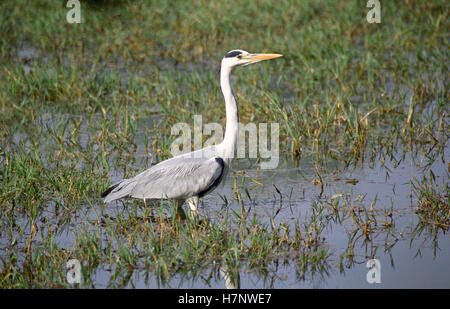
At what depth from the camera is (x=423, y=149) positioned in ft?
25.6

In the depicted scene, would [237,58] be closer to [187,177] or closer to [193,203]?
[187,177]

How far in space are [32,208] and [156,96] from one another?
372cm

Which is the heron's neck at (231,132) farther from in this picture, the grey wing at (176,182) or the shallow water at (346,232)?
the shallow water at (346,232)

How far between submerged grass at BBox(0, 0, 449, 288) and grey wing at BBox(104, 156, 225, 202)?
25cm

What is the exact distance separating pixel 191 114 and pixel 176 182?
270cm

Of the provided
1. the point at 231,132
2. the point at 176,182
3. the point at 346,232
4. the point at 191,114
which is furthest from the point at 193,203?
the point at 191,114

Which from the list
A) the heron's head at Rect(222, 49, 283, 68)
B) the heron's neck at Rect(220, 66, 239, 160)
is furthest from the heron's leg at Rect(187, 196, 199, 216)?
the heron's head at Rect(222, 49, 283, 68)

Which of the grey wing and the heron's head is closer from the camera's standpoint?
the grey wing

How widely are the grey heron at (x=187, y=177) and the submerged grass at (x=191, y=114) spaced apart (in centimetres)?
25

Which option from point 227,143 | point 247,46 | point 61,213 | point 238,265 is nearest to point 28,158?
point 61,213

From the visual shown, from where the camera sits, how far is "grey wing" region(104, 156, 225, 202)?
20.8 feet

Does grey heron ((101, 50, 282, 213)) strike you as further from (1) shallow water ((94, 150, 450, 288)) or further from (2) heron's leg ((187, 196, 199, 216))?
(1) shallow water ((94, 150, 450, 288))

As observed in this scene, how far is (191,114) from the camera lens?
898cm

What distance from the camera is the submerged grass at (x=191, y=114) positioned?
5449mm
